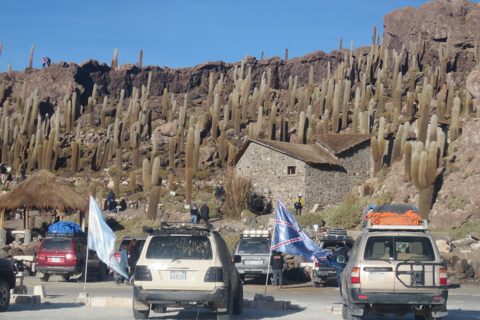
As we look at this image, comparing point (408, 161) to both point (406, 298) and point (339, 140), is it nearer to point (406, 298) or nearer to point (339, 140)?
point (339, 140)

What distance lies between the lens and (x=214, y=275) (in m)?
12.0

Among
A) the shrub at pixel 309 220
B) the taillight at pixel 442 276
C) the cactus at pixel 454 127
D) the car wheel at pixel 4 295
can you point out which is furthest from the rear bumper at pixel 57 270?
the cactus at pixel 454 127

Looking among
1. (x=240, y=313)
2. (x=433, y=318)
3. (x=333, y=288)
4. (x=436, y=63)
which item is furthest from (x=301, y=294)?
(x=436, y=63)

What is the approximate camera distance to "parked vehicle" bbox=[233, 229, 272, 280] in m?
22.5

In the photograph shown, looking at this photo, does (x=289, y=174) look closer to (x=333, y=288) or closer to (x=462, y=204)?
(x=462, y=204)

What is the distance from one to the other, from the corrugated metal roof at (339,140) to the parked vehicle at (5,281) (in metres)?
34.9

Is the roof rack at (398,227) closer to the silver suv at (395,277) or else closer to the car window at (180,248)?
the silver suv at (395,277)

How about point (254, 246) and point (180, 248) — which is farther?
point (254, 246)

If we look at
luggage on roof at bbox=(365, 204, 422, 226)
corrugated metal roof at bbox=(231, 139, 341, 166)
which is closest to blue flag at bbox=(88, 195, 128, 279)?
luggage on roof at bbox=(365, 204, 422, 226)

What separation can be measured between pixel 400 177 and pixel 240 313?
92.4 ft

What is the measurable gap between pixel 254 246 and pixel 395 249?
1157 centimetres

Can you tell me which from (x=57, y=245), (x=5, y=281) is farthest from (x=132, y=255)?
(x=5, y=281)

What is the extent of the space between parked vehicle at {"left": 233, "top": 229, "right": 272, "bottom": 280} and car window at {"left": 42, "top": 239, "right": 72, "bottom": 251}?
5.56 m

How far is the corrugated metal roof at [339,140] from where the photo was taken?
1861 inches
